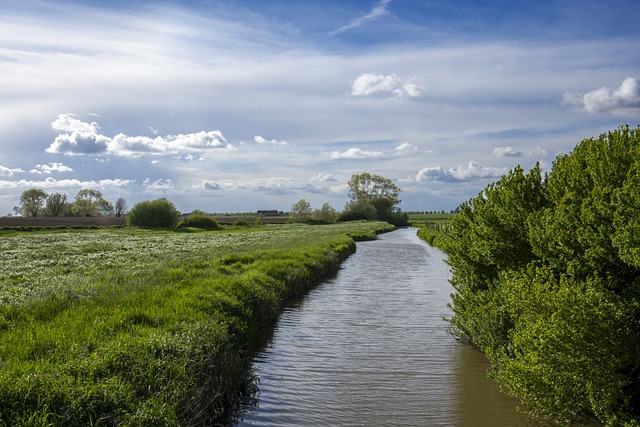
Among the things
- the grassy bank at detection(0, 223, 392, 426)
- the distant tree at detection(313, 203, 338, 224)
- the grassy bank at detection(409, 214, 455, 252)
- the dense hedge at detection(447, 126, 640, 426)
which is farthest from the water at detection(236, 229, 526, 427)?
the distant tree at detection(313, 203, 338, 224)

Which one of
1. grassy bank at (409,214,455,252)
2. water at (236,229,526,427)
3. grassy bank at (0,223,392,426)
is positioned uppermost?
grassy bank at (409,214,455,252)

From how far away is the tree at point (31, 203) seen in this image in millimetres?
106688

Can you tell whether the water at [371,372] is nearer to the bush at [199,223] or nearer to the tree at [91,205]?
the bush at [199,223]

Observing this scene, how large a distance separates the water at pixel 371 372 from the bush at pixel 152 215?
64142 mm

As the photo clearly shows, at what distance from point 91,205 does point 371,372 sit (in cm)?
12311

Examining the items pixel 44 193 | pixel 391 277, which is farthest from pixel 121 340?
pixel 44 193

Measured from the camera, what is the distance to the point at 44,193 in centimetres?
11062

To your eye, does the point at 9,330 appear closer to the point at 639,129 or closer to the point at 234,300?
the point at 234,300

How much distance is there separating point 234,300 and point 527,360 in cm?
792

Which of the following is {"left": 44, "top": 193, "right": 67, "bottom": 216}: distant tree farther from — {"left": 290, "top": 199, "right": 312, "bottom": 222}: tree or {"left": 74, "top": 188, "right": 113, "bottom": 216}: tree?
{"left": 290, "top": 199, "right": 312, "bottom": 222}: tree

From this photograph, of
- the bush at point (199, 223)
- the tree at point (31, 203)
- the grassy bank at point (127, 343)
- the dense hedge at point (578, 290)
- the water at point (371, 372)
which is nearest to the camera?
the grassy bank at point (127, 343)

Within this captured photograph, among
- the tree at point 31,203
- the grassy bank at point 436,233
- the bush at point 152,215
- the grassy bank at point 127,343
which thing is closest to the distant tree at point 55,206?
the tree at point 31,203

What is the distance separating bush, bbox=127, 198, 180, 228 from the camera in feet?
263

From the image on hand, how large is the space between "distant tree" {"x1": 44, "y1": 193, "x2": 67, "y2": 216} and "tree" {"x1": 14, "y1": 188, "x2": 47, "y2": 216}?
152 centimetres
